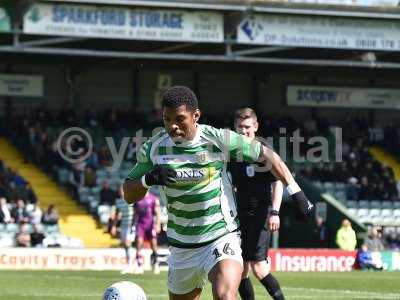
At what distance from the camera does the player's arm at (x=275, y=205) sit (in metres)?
11.4

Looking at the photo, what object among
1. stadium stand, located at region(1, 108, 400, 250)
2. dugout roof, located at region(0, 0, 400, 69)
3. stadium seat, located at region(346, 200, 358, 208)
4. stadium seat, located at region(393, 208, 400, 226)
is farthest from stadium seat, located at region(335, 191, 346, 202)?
dugout roof, located at region(0, 0, 400, 69)

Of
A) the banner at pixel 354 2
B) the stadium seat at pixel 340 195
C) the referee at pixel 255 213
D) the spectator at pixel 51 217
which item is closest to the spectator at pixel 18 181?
the spectator at pixel 51 217

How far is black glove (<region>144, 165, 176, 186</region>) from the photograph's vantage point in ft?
26.2

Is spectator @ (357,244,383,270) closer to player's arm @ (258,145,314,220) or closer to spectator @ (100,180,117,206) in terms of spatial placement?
spectator @ (100,180,117,206)

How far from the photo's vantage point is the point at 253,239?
12.0m

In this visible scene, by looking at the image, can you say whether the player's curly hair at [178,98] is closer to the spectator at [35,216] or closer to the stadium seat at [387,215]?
the spectator at [35,216]

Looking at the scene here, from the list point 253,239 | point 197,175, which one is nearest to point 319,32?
point 253,239

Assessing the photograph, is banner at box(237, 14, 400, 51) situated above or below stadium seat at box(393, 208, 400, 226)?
above

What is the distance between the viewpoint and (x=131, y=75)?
3862 centimetres

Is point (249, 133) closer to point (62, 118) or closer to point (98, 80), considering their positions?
point (62, 118)

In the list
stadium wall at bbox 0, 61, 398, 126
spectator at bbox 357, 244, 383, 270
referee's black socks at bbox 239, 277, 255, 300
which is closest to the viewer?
referee's black socks at bbox 239, 277, 255, 300

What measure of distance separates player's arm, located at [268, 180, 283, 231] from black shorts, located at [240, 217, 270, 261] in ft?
0.91

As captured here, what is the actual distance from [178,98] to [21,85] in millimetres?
28647

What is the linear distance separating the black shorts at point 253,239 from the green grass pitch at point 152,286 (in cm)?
315
